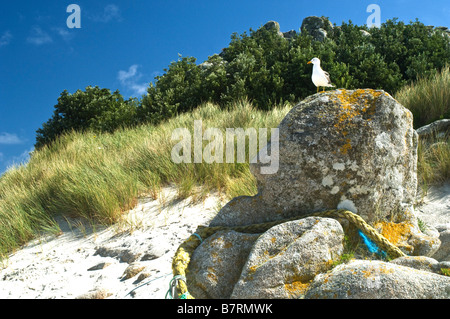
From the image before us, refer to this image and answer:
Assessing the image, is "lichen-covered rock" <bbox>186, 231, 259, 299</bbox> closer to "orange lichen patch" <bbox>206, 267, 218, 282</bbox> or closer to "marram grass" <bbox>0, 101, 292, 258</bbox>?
"orange lichen patch" <bbox>206, 267, 218, 282</bbox>

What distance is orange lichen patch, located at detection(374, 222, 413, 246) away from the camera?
2.94 meters

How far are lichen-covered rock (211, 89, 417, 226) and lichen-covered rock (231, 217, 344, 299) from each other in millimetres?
311

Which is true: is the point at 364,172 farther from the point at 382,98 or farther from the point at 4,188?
the point at 4,188

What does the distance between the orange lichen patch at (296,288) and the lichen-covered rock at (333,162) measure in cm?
64

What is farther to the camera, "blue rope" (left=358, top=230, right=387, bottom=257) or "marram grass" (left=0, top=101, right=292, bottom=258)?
"marram grass" (left=0, top=101, right=292, bottom=258)

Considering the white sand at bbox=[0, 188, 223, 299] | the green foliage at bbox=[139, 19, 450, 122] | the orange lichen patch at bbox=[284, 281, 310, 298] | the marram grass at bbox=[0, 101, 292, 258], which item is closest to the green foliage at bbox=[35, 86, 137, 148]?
the green foliage at bbox=[139, 19, 450, 122]

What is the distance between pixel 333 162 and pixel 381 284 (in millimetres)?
979

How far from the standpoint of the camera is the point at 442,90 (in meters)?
7.43

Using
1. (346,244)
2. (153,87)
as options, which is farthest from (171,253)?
(153,87)

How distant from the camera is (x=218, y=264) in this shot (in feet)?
8.39

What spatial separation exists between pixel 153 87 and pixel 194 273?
480 inches

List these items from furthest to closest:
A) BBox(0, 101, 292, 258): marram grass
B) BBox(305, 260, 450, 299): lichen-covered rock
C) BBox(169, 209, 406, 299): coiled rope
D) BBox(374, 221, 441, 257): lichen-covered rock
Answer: BBox(0, 101, 292, 258): marram grass, BBox(374, 221, 441, 257): lichen-covered rock, BBox(169, 209, 406, 299): coiled rope, BBox(305, 260, 450, 299): lichen-covered rock

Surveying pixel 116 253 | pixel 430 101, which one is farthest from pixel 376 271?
pixel 430 101

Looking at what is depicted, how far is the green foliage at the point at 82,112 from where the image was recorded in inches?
551
